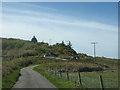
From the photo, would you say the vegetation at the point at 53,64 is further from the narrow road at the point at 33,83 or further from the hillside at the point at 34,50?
the narrow road at the point at 33,83

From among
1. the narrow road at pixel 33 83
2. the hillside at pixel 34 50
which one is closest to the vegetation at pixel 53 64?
the hillside at pixel 34 50

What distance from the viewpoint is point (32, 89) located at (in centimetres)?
1938

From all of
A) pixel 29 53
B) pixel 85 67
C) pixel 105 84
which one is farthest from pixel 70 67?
pixel 29 53

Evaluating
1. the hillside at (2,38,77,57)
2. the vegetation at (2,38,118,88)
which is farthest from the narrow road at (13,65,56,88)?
the hillside at (2,38,77,57)

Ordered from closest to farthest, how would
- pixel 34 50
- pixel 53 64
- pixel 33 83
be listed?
1. pixel 33 83
2. pixel 53 64
3. pixel 34 50

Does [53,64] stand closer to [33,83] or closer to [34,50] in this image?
[33,83]

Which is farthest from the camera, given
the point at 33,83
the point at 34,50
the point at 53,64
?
the point at 34,50

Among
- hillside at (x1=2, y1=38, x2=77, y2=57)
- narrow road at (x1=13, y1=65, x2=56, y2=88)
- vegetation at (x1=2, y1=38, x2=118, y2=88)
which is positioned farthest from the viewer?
hillside at (x1=2, y1=38, x2=77, y2=57)

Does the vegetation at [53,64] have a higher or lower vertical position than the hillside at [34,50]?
lower

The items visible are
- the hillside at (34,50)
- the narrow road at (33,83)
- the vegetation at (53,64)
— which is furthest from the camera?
the hillside at (34,50)

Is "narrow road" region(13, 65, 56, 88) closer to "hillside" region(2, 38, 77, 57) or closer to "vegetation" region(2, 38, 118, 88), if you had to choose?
"vegetation" region(2, 38, 118, 88)

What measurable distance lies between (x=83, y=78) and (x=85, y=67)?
50801mm

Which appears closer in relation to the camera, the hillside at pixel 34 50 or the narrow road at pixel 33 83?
the narrow road at pixel 33 83

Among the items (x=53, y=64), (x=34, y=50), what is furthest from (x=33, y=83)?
(x=34, y=50)
